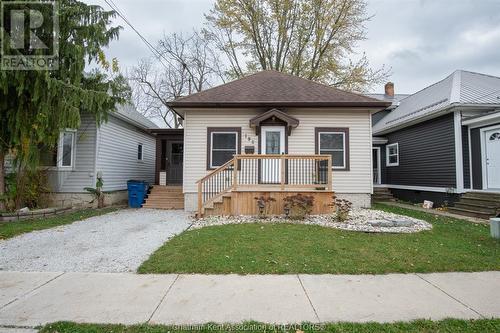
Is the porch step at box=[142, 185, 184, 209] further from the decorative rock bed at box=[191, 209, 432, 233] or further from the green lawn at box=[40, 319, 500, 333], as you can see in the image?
the green lawn at box=[40, 319, 500, 333]

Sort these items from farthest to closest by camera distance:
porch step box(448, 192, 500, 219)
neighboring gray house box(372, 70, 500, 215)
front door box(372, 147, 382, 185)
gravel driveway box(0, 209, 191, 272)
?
1. front door box(372, 147, 382, 185)
2. neighboring gray house box(372, 70, 500, 215)
3. porch step box(448, 192, 500, 219)
4. gravel driveway box(0, 209, 191, 272)

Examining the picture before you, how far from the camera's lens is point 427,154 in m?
10.7

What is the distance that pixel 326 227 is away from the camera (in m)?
6.19

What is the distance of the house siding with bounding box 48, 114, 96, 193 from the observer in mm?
9625

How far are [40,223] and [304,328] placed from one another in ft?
26.1

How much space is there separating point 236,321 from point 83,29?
8140 mm

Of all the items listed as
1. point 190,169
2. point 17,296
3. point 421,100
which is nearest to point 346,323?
point 17,296

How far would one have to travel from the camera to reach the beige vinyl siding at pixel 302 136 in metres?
9.12

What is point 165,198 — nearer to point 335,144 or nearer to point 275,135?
point 275,135

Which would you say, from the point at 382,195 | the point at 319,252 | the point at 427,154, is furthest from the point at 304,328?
the point at 382,195

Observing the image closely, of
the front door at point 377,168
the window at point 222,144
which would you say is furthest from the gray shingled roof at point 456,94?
the window at point 222,144

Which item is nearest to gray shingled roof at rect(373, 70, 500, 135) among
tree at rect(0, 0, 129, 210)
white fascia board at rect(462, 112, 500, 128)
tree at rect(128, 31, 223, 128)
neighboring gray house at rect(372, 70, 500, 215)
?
neighboring gray house at rect(372, 70, 500, 215)

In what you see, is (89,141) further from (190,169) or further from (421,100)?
(421,100)

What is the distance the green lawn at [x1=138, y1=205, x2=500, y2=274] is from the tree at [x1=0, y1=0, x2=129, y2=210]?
4231 millimetres
